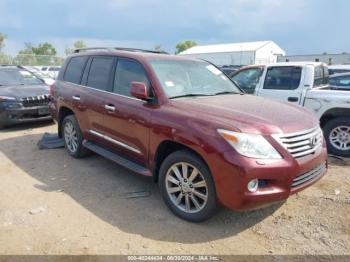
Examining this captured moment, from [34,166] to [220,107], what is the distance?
345 cm

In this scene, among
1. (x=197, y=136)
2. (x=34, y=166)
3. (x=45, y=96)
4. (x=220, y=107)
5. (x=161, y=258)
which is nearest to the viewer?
(x=161, y=258)

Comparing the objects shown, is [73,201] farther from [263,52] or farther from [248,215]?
[263,52]

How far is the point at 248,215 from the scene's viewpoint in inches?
149

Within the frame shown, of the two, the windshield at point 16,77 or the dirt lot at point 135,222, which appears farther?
the windshield at point 16,77

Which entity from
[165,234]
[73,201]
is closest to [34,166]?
[73,201]

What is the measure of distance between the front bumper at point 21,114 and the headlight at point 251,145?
6.23 meters

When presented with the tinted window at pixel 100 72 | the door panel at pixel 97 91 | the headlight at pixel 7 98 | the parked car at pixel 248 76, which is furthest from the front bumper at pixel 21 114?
the parked car at pixel 248 76

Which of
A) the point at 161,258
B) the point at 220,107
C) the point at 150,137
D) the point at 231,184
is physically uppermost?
the point at 220,107

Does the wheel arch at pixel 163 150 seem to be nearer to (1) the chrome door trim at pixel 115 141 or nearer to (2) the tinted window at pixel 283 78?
(1) the chrome door trim at pixel 115 141

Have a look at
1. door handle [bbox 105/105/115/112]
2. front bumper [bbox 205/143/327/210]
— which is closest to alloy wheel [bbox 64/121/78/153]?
door handle [bbox 105/105/115/112]

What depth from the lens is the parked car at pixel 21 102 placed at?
7.77m

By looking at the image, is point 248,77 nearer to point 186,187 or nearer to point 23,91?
point 186,187

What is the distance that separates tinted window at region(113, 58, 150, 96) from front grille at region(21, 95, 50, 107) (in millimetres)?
4183

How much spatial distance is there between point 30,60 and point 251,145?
2504cm
